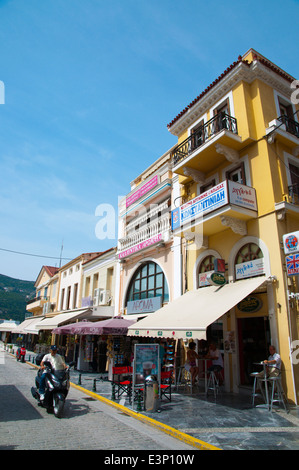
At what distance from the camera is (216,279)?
35.7 ft

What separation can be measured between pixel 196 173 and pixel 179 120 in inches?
141

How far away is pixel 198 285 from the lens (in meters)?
13.0

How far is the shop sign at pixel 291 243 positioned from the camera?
28.9 feet

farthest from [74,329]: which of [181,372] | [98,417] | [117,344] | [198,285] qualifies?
[98,417]

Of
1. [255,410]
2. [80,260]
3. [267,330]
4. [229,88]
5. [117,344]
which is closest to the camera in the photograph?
[255,410]

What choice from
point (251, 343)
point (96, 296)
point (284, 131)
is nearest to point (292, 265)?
point (251, 343)

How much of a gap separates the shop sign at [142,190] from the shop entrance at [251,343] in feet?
30.8

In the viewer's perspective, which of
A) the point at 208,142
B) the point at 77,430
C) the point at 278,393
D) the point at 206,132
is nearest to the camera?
the point at 77,430

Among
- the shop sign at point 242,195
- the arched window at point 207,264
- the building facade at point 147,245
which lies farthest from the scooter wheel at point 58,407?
the building facade at point 147,245

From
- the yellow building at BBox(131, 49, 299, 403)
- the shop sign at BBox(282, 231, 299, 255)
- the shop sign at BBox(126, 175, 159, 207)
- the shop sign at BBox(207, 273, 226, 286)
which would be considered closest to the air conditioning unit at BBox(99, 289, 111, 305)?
the shop sign at BBox(126, 175, 159, 207)

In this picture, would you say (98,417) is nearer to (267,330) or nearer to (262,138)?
(267,330)

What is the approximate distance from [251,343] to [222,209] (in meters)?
4.81

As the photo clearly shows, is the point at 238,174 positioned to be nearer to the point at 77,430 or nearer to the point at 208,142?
the point at 208,142
